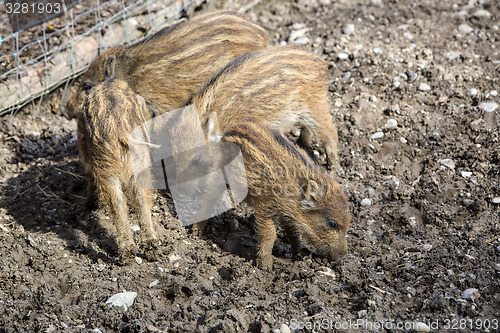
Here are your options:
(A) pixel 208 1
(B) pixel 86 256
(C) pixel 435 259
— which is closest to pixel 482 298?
(C) pixel 435 259

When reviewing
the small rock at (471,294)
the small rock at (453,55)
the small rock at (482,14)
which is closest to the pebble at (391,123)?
the small rock at (453,55)

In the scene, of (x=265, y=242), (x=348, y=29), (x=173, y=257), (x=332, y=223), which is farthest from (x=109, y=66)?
(x=348, y=29)

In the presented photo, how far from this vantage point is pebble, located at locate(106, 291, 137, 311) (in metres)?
3.42

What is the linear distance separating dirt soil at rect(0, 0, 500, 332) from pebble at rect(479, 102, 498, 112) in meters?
0.02

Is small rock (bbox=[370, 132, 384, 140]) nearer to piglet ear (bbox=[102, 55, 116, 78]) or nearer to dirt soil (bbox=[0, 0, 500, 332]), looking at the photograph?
dirt soil (bbox=[0, 0, 500, 332])

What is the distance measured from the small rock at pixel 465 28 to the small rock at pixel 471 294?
3.94m

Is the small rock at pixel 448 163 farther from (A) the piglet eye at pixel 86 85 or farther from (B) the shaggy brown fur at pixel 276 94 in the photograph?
(A) the piglet eye at pixel 86 85

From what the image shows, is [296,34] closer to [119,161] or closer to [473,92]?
[473,92]

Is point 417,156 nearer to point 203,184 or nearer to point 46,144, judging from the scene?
point 203,184

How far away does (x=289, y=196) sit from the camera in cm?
396

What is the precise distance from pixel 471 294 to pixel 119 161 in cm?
252

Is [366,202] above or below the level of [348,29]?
below

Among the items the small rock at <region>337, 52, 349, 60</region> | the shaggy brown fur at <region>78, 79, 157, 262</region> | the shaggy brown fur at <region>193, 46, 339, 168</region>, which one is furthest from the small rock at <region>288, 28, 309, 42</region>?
the shaggy brown fur at <region>78, 79, 157, 262</region>

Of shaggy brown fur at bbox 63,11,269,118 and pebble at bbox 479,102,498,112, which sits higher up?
shaggy brown fur at bbox 63,11,269,118
